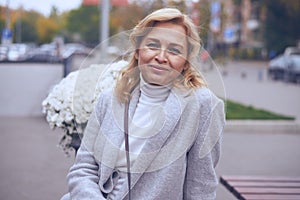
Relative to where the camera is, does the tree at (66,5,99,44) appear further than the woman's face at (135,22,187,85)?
Yes

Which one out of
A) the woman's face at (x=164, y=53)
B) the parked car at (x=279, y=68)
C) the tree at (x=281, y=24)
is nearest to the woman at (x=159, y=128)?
the woman's face at (x=164, y=53)

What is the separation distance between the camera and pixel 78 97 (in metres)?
3.82

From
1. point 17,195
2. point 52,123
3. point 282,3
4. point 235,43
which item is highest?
point 52,123

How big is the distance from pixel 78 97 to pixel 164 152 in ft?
4.25

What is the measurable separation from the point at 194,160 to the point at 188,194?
0.16 metres

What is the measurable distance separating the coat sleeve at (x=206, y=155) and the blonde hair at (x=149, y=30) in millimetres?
131

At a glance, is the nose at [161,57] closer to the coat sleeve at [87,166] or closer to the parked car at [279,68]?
the coat sleeve at [87,166]

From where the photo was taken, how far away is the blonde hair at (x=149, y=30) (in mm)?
2672

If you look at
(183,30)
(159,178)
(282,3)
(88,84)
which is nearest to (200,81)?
(183,30)

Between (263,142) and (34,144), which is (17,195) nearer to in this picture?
(34,144)

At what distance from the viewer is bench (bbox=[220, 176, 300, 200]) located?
189 inches

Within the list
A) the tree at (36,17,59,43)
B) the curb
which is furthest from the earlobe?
the tree at (36,17,59,43)

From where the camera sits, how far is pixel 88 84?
3.79 meters

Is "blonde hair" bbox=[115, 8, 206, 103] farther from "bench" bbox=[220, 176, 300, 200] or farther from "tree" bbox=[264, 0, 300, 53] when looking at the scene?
"tree" bbox=[264, 0, 300, 53]
